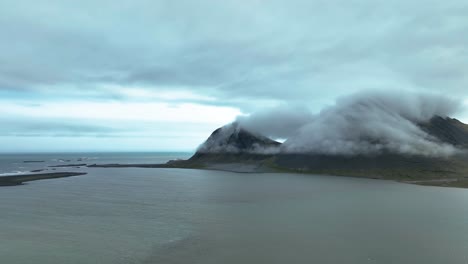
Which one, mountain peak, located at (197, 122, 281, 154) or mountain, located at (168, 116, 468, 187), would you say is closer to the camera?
mountain, located at (168, 116, 468, 187)

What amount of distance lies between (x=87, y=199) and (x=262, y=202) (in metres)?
29.6

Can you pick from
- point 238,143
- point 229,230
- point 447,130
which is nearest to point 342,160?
point 447,130

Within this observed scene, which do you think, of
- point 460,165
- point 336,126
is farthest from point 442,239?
point 336,126

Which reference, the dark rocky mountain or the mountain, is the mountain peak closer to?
the mountain

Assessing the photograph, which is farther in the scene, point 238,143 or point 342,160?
point 238,143

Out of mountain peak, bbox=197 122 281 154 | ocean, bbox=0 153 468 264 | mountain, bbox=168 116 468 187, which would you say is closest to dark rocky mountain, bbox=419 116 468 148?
mountain, bbox=168 116 468 187

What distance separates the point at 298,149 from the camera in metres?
151

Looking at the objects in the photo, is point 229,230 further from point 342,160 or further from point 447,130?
point 447,130

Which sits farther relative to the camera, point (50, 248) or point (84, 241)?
point (84, 241)

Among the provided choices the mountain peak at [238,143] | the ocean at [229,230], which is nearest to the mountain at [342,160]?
the mountain peak at [238,143]

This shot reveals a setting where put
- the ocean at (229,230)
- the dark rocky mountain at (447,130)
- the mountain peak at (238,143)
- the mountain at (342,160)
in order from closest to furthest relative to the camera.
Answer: the ocean at (229,230) → the mountain at (342,160) → the dark rocky mountain at (447,130) → the mountain peak at (238,143)

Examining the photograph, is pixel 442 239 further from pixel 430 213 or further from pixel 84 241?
pixel 84 241

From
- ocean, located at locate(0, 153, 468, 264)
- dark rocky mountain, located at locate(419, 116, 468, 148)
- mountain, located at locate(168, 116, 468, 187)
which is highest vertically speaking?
dark rocky mountain, located at locate(419, 116, 468, 148)

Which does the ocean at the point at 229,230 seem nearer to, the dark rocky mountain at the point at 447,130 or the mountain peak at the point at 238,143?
the dark rocky mountain at the point at 447,130
